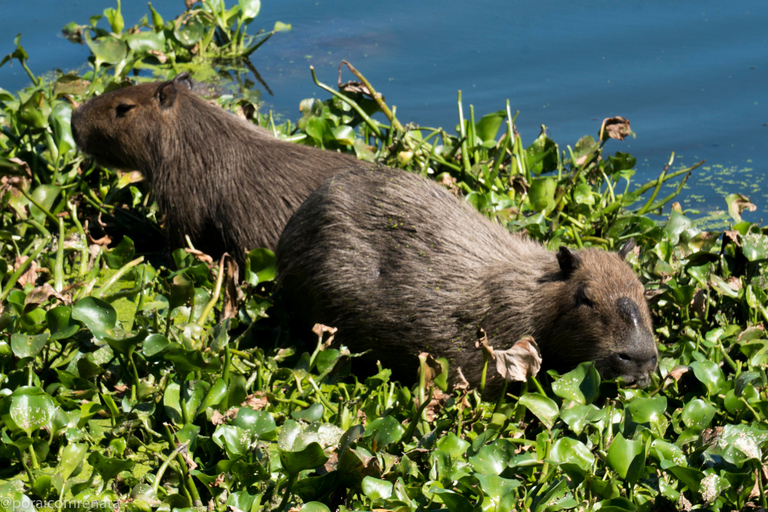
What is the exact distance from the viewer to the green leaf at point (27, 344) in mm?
2928

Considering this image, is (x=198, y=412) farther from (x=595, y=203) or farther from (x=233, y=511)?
(x=595, y=203)

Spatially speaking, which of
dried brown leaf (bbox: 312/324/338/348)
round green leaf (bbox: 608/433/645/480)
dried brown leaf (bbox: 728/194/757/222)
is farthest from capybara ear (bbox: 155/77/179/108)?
round green leaf (bbox: 608/433/645/480)

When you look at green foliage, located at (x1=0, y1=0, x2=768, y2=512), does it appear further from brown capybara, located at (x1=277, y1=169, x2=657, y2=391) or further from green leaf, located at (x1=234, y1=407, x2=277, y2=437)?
brown capybara, located at (x1=277, y1=169, x2=657, y2=391)

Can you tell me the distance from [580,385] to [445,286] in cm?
74

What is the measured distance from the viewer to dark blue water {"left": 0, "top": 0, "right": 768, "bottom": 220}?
5352 millimetres

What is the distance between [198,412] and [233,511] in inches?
22.0

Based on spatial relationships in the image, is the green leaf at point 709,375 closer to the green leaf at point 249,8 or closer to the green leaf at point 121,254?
the green leaf at point 121,254

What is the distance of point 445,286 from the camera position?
10.8 ft

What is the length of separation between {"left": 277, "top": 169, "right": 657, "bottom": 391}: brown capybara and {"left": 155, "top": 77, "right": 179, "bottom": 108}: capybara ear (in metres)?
1.43

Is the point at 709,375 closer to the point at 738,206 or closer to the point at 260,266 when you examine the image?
the point at 738,206

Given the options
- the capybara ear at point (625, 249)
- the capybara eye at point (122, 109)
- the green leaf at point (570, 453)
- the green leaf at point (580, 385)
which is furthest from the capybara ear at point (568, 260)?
the capybara eye at point (122, 109)

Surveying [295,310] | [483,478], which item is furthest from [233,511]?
[295,310]

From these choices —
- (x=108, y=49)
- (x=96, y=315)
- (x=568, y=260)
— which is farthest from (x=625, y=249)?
(x=108, y=49)

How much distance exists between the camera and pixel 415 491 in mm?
2578
